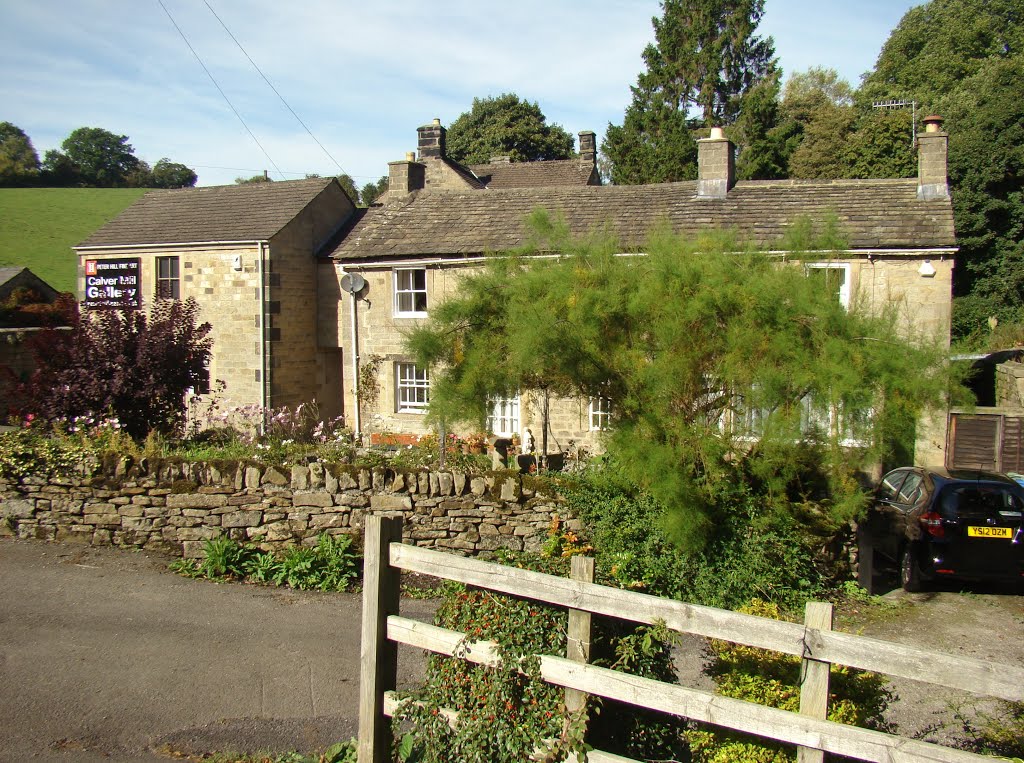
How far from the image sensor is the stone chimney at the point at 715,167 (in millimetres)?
18469

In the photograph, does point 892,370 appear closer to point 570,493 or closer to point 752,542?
point 752,542

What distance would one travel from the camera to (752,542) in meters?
8.98

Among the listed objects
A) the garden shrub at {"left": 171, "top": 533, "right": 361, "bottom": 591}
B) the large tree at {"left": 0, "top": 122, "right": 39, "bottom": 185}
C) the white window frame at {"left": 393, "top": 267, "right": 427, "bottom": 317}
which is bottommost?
the garden shrub at {"left": 171, "top": 533, "right": 361, "bottom": 591}

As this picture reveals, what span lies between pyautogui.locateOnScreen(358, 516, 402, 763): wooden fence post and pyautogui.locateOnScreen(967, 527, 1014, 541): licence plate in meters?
8.64

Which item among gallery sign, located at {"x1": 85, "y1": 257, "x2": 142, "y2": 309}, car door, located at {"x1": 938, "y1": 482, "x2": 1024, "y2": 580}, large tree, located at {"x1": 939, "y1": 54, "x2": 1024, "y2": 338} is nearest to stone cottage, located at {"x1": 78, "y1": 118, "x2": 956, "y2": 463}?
gallery sign, located at {"x1": 85, "y1": 257, "x2": 142, "y2": 309}

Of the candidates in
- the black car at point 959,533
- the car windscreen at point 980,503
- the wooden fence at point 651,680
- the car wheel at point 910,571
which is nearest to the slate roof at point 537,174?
the black car at point 959,533

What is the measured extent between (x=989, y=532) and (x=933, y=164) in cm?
972

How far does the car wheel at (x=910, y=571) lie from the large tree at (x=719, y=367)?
2114mm

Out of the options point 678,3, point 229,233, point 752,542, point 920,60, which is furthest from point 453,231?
point 920,60

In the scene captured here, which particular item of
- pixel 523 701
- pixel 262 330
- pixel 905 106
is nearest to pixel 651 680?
pixel 523 701

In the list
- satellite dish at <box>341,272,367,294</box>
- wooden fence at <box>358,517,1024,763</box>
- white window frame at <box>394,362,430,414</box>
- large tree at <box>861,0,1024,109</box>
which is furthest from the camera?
large tree at <box>861,0,1024,109</box>

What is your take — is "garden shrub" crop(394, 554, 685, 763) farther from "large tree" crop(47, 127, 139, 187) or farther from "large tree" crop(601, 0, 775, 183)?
"large tree" crop(47, 127, 139, 187)

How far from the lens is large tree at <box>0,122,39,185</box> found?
223 feet

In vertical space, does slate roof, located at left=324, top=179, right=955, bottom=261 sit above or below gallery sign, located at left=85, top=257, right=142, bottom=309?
above
